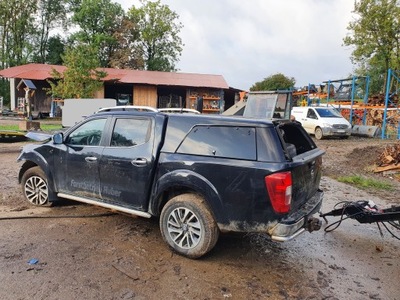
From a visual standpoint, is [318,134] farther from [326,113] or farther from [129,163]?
[129,163]

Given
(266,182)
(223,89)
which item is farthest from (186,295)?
(223,89)

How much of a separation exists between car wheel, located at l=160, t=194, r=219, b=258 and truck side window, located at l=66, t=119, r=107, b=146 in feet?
5.34

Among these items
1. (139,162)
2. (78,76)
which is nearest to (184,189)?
(139,162)

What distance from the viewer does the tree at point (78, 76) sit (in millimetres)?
21312

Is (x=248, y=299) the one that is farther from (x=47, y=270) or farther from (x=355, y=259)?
(x=47, y=270)

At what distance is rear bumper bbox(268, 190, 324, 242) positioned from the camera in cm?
343

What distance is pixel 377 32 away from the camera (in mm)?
29000

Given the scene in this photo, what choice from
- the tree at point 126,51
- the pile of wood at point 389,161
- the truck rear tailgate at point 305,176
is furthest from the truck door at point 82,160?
the tree at point 126,51

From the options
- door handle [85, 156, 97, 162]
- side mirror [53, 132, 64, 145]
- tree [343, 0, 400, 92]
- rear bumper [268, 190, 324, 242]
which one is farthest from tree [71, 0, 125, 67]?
rear bumper [268, 190, 324, 242]

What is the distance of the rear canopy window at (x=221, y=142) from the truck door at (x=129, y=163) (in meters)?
0.53

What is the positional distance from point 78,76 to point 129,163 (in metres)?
19.2

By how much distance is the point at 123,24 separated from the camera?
40594mm

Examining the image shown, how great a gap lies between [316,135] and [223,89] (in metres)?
12.7

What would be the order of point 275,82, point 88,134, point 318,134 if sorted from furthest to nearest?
point 275,82, point 318,134, point 88,134
